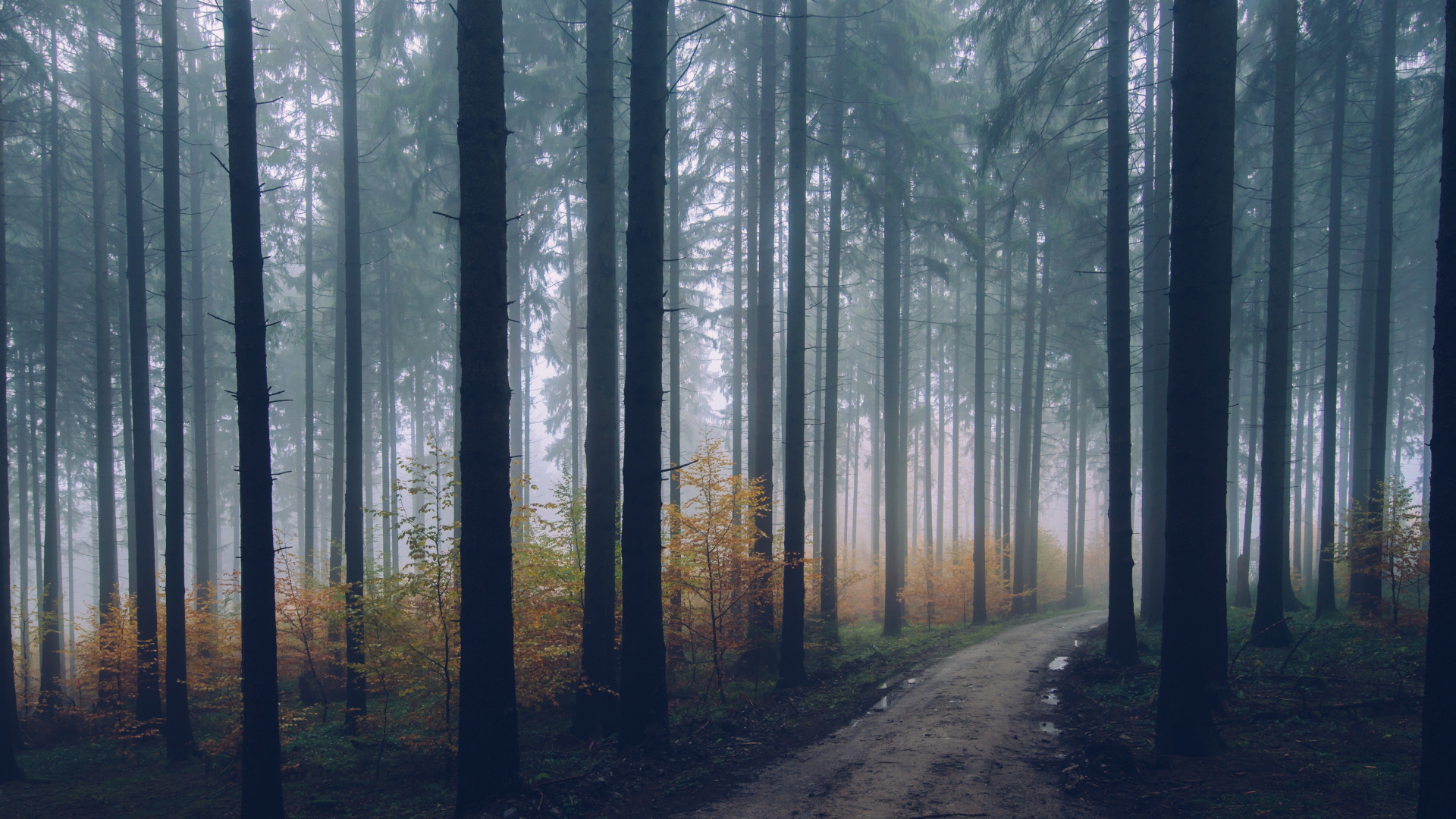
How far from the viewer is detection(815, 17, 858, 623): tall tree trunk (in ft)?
46.8

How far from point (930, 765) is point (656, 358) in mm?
4814

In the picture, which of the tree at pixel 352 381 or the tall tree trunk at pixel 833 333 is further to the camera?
the tall tree trunk at pixel 833 333

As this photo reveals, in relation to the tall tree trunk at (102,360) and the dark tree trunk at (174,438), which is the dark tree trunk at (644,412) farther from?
the tall tree trunk at (102,360)

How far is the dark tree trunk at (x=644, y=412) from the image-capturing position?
23.1 ft

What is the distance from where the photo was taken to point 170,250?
10.2 meters

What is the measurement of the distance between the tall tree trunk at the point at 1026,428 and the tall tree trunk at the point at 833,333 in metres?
6.37

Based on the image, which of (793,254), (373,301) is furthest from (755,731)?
(373,301)

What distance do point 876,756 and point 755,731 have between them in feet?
6.38

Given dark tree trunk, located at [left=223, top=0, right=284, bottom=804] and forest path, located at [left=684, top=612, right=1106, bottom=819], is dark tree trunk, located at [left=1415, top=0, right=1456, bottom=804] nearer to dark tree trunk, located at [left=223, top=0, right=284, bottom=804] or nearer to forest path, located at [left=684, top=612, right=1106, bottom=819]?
forest path, located at [left=684, top=612, right=1106, bottom=819]

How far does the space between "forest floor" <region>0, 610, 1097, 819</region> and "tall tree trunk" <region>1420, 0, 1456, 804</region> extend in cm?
346

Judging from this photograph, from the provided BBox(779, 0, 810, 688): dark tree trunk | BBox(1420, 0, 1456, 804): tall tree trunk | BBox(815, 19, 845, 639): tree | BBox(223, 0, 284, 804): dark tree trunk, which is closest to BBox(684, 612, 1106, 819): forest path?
BBox(779, 0, 810, 688): dark tree trunk

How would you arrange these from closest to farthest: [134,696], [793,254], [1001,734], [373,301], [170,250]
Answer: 1. [1001,734]
2. [170,250]
3. [793,254]
4. [134,696]
5. [373,301]

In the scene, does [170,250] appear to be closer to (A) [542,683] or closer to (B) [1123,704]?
(A) [542,683]

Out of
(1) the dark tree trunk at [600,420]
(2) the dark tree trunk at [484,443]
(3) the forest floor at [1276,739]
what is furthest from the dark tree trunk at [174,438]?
(3) the forest floor at [1276,739]
